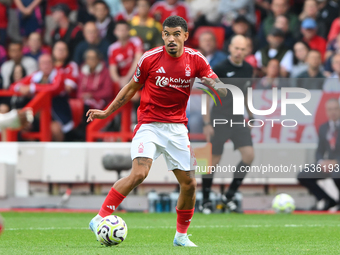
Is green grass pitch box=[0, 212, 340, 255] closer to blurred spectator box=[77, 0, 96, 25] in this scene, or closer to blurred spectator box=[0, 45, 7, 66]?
blurred spectator box=[0, 45, 7, 66]

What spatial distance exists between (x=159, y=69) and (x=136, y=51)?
705cm

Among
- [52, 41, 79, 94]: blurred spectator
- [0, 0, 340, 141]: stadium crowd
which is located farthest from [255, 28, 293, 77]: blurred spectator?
[52, 41, 79, 94]: blurred spectator

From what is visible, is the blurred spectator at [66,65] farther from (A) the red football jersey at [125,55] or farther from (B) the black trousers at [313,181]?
(B) the black trousers at [313,181]

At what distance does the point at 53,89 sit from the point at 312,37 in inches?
226

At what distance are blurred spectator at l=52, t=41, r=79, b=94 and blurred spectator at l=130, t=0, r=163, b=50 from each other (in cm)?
153

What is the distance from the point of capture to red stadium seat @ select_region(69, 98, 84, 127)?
13227 millimetres

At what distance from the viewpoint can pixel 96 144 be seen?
12.1 metres

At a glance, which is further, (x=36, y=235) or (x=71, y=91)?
(x=71, y=91)

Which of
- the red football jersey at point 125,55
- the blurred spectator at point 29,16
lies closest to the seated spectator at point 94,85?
the red football jersey at point 125,55

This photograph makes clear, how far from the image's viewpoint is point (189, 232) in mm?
7938

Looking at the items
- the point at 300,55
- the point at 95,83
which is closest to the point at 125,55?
the point at 95,83

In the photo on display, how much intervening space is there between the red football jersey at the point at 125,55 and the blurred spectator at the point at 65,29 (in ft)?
5.61

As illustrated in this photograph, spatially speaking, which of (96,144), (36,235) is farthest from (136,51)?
(36,235)

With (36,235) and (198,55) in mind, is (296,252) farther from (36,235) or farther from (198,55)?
(36,235)
